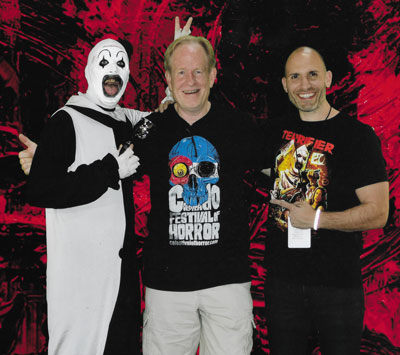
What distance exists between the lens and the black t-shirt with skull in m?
1.64

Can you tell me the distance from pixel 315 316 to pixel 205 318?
1.49ft

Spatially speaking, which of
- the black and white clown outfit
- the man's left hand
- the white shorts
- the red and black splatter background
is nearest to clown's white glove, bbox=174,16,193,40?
the red and black splatter background

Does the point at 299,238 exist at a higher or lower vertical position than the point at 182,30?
lower

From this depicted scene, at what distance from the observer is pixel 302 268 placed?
5.43ft

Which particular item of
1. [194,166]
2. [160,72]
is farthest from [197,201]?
[160,72]

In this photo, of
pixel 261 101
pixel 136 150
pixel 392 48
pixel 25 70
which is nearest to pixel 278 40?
pixel 261 101

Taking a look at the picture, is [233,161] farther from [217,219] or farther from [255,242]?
[255,242]

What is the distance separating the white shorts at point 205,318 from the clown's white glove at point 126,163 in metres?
0.50

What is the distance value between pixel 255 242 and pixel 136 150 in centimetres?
93

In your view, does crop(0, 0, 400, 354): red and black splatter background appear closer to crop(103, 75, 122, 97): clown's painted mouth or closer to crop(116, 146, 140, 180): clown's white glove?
crop(103, 75, 122, 97): clown's painted mouth

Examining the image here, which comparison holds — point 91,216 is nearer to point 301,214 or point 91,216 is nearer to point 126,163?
point 126,163

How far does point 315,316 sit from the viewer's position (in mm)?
1666

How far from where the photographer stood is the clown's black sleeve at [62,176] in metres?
1.59

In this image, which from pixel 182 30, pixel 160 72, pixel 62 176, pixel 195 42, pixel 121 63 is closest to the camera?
pixel 62 176
